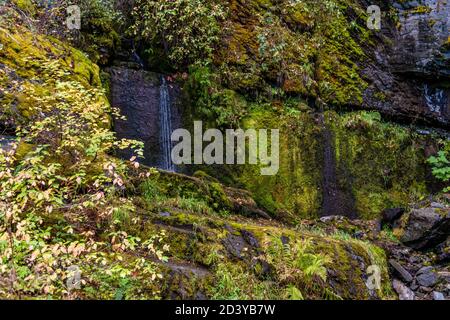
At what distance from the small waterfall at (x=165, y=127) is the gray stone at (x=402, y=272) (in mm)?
5469

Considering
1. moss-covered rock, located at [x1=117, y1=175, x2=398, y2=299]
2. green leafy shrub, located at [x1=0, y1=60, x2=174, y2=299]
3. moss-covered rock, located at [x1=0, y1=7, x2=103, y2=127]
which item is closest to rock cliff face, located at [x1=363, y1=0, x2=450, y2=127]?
moss-covered rock, located at [x1=117, y1=175, x2=398, y2=299]

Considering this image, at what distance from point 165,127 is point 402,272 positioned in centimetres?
637

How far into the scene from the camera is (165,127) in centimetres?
960

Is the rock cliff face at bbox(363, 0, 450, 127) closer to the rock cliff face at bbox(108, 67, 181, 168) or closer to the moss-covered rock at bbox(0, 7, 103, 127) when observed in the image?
the rock cliff face at bbox(108, 67, 181, 168)

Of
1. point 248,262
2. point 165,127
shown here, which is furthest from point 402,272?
point 165,127

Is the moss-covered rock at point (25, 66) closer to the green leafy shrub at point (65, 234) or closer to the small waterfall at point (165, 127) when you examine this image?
the green leafy shrub at point (65, 234)

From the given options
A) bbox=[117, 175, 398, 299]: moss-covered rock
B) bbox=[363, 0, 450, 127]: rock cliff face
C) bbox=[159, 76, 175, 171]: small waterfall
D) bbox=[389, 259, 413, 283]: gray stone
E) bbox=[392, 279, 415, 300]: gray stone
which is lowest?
bbox=[392, 279, 415, 300]: gray stone

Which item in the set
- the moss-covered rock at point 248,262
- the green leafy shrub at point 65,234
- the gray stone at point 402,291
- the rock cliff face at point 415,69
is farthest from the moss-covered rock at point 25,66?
the rock cliff face at point 415,69

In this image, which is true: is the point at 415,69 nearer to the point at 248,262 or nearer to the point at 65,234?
the point at 248,262

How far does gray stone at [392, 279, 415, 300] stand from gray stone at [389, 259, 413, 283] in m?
0.22

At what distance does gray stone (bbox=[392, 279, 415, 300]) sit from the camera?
6266 millimetres

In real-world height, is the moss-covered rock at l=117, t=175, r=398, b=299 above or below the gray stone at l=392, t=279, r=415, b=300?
above
